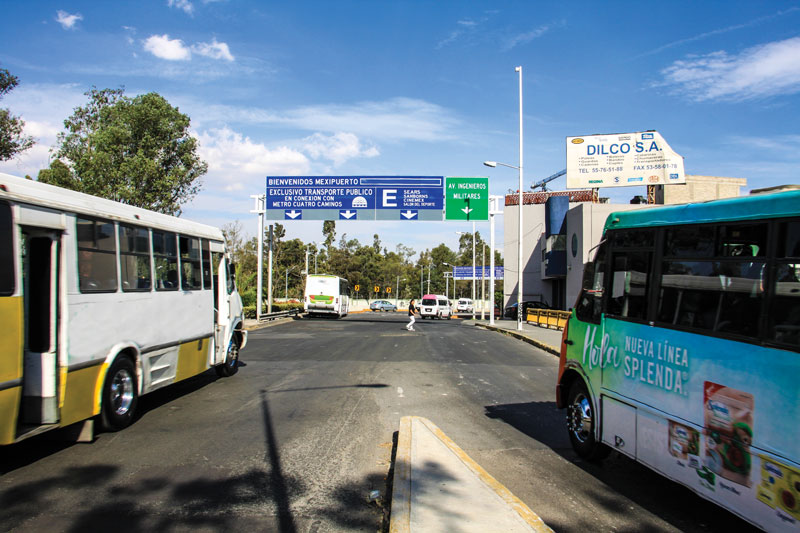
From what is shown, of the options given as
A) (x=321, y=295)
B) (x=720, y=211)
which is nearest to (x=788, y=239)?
(x=720, y=211)

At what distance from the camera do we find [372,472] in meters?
5.88

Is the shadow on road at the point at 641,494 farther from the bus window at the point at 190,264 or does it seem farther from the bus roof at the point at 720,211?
the bus window at the point at 190,264

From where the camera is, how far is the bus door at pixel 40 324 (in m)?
5.93

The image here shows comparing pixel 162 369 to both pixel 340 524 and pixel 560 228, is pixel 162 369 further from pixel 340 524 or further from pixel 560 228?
pixel 560 228

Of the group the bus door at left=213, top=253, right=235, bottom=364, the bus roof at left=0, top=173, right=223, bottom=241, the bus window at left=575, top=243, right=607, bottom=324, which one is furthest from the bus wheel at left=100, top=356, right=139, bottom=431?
the bus window at left=575, top=243, right=607, bottom=324

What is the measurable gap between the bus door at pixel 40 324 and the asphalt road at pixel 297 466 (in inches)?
23.9

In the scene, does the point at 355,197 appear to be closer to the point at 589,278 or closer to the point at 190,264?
the point at 190,264

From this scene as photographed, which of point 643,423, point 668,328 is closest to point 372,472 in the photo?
point 643,423

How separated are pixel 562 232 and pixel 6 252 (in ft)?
131

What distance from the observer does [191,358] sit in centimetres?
972

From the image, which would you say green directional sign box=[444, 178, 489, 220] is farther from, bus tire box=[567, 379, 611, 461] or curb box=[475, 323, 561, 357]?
bus tire box=[567, 379, 611, 461]

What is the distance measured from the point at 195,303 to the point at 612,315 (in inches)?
271

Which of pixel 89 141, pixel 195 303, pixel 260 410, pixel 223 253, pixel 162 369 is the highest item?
pixel 89 141

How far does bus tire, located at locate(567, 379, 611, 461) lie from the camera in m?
6.20
